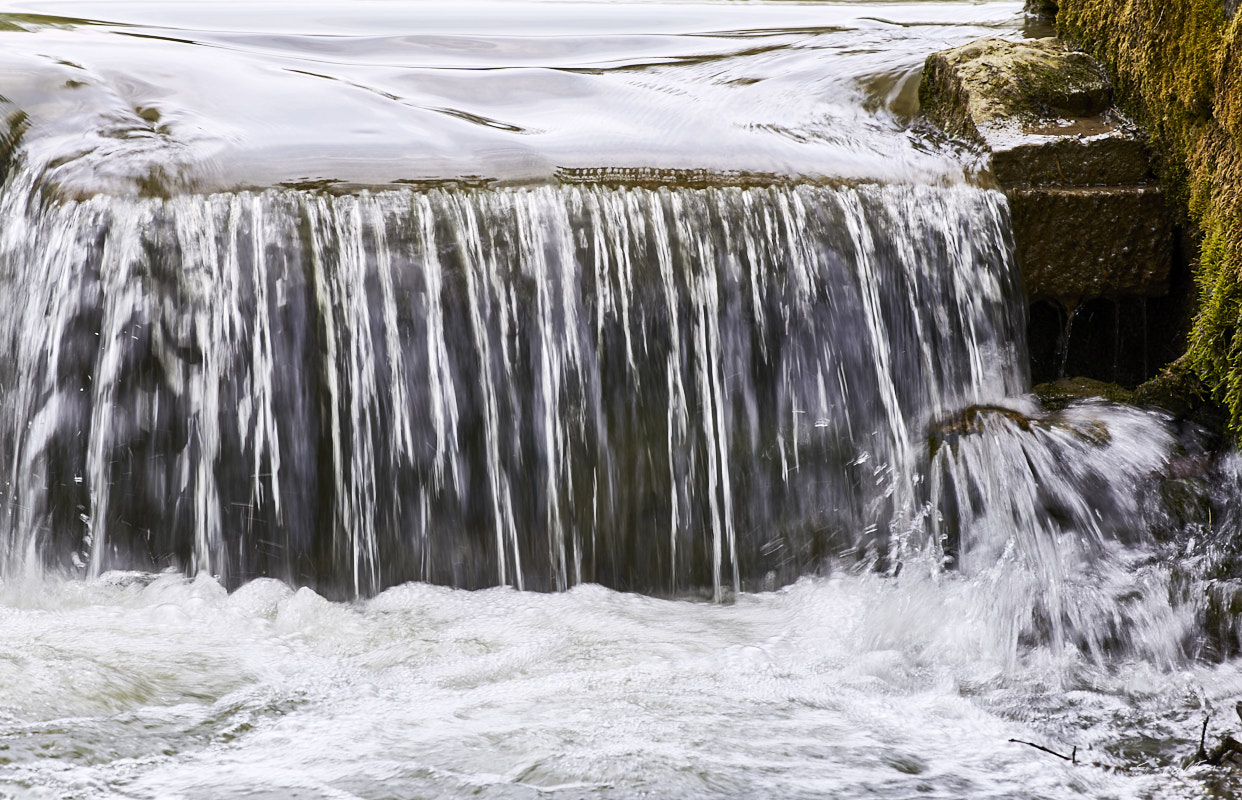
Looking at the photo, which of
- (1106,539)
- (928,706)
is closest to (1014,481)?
(1106,539)

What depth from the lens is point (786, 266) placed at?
396cm

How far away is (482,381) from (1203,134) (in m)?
2.70

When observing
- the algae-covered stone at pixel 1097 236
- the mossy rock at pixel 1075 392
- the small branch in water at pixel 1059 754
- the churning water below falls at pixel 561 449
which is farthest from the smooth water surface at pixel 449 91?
the small branch in water at pixel 1059 754

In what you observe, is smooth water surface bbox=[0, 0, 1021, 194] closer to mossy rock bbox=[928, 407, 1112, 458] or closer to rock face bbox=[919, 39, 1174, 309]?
rock face bbox=[919, 39, 1174, 309]

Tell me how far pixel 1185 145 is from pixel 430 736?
3376 millimetres

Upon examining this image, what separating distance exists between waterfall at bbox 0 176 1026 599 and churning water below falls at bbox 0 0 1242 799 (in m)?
0.01

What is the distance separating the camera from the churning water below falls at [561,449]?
2.92 meters

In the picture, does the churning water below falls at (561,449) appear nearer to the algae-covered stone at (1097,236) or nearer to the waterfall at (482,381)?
the waterfall at (482,381)

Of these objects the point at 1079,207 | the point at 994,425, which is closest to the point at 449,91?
the point at 1079,207

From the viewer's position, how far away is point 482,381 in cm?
372

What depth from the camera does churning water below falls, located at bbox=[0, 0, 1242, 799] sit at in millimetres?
2920

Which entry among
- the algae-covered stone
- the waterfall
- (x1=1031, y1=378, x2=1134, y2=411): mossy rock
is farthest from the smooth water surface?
(x1=1031, y1=378, x2=1134, y2=411): mossy rock

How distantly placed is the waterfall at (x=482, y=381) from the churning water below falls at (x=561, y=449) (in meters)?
0.01

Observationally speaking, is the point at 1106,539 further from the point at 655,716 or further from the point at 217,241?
the point at 217,241
